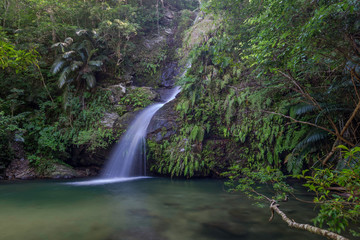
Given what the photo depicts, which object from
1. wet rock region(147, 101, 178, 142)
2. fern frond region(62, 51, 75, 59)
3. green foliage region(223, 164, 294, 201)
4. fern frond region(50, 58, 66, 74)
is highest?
fern frond region(62, 51, 75, 59)

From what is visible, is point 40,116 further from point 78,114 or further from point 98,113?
point 98,113

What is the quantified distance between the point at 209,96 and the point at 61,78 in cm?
749

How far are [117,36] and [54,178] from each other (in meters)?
9.21

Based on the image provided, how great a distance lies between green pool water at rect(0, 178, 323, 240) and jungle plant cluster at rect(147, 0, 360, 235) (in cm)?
86

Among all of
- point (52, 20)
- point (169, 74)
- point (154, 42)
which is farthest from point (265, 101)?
point (52, 20)

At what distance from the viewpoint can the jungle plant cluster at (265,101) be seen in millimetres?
4387

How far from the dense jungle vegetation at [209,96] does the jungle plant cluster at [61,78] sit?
0.06 metres

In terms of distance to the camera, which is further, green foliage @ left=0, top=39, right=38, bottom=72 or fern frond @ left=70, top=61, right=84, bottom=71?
fern frond @ left=70, top=61, right=84, bottom=71

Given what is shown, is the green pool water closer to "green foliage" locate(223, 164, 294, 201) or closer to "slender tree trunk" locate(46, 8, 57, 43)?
"green foliage" locate(223, 164, 294, 201)

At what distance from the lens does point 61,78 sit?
10.4 m

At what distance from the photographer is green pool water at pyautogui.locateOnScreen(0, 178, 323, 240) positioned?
312 centimetres

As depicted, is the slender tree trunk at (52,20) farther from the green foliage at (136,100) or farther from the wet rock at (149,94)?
the wet rock at (149,94)

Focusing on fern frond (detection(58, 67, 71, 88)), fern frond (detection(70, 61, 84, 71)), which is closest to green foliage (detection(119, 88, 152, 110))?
fern frond (detection(70, 61, 84, 71))

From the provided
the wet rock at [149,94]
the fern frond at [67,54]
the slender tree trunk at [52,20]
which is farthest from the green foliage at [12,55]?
the slender tree trunk at [52,20]
